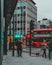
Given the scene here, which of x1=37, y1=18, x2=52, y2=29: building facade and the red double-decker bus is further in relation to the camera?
x1=37, y1=18, x2=52, y2=29: building facade

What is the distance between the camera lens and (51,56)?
99.8ft

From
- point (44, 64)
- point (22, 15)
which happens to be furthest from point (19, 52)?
point (22, 15)

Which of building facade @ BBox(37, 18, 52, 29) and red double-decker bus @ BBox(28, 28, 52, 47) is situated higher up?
building facade @ BBox(37, 18, 52, 29)

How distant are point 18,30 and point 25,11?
7.26m

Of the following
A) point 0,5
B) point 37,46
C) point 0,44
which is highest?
point 0,5

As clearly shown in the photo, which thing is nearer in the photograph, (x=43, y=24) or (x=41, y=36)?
(x=41, y=36)

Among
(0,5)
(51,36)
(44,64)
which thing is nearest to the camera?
(0,5)

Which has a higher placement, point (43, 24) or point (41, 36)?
point (43, 24)

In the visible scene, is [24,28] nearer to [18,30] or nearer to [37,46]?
[18,30]

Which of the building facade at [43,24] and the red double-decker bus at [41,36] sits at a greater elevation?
the building facade at [43,24]

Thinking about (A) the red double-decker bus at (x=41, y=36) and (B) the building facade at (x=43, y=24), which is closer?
(A) the red double-decker bus at (x=41, y=36)

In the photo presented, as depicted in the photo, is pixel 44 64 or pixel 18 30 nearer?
pixel 44 64

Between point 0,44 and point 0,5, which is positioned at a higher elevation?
point 0,5

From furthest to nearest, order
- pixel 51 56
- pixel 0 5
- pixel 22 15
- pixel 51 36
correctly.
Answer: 1. pixel 22 15
2. pixel 51 36
3. pixel 51 56
4. pixel 0 5
